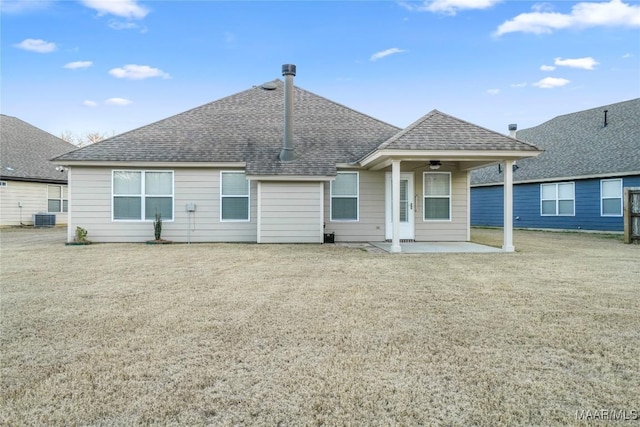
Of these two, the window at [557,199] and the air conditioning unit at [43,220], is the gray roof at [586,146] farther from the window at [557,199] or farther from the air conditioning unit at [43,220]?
the air conditioning unit at [43,220]

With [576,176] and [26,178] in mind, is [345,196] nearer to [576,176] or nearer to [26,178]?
[576,176]

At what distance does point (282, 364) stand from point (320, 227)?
907 cm

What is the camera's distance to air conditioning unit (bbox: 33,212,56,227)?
19319mm

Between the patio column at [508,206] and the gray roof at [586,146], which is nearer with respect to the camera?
the patio column at [508,206]

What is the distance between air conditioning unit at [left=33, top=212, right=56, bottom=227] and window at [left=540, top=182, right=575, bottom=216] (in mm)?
23189

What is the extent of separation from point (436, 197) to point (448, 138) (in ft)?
11.0

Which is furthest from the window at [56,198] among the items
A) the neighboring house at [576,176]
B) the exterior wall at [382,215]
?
the neighboring house at [576,176]

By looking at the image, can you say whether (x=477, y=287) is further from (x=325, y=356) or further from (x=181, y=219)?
(x=181, y=219)

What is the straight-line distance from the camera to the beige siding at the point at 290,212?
1198cm

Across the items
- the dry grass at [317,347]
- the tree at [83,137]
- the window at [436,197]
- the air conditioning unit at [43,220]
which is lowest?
the dry grass at [317,347]


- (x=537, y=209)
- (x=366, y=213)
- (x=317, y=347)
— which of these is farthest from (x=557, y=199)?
(x=317, y=347)

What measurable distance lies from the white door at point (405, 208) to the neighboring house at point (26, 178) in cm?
1715

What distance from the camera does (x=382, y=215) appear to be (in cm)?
1276

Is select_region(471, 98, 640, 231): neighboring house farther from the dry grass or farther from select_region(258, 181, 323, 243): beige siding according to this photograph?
select_region(258, 181, 323, 243): beige siding
